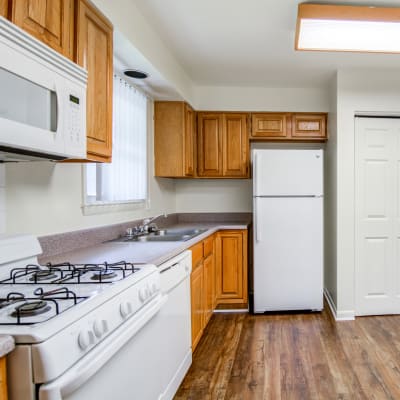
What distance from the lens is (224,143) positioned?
3.73 meters

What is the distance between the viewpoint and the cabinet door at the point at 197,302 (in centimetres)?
238

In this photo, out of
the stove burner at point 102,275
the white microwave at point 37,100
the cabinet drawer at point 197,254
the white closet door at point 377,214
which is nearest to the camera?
the white microwave at point 37,100

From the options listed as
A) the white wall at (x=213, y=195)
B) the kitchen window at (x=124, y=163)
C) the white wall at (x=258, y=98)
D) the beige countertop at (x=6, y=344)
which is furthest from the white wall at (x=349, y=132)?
the beige countertop at (x=6, y=344)

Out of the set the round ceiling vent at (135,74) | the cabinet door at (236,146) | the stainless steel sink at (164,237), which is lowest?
the stainless steel sink at (164,237)

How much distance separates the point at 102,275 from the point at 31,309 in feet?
1.32

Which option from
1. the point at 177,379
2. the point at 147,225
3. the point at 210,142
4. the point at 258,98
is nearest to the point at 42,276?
the point at 177,379

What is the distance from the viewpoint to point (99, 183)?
2.33 metres

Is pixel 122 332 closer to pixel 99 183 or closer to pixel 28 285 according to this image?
pixel 28 285

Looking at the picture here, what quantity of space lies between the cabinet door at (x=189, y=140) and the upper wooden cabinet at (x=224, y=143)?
124mm

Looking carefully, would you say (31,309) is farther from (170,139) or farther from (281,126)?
(281,126)

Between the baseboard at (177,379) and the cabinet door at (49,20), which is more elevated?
the cabinet door at (49,20)

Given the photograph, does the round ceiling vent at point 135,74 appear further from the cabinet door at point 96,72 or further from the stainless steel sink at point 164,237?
the stainless steel sink at point 164,237

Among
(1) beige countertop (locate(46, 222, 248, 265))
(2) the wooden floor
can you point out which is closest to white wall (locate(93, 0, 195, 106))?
(1) beige countertop (locate(46, 222, 248, 265))

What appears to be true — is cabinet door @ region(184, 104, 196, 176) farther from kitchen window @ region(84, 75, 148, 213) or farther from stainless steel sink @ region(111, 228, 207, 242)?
stainless steel sink @ region(111, 228, 207, 242)
